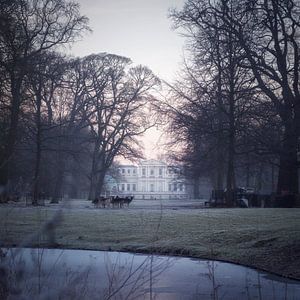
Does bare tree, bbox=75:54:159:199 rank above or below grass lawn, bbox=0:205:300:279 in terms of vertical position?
above

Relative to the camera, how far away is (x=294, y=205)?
32.3 meters

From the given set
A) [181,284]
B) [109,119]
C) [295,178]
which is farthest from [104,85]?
[181,284]

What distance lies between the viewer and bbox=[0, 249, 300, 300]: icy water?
631 cm

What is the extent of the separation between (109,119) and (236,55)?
111 ft

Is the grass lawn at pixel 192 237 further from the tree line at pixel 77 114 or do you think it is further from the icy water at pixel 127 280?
the tree line at pixel 77 114

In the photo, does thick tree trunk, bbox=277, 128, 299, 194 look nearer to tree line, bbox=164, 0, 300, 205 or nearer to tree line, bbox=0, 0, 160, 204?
tree line, bbox=164, 0, 300, 205

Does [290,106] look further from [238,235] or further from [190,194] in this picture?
[190,194]

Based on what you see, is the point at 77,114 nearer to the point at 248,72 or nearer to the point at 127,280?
the point at 248,72

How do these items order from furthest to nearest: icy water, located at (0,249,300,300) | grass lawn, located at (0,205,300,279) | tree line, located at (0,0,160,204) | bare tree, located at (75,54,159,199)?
bare tree, located at (75,54,159,199) → tree line, located at (0,0,160,204) → grass lawn, located at (0,205,300,279) → icy water, located at (0,249,300,300)

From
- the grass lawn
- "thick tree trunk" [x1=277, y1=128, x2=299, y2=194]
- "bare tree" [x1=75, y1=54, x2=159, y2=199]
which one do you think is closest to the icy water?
the grass lawn

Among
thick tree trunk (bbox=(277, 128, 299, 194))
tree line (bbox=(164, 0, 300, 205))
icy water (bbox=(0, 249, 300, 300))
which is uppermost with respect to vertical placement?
tree line (bbox=(164, 0, 300, 205))

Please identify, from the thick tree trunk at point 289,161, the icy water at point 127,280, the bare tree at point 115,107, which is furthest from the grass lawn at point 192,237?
the bare tree at point 115,107

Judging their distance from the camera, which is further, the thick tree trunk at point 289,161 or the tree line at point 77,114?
the tree line at point 77,114

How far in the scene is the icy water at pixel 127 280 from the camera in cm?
631
